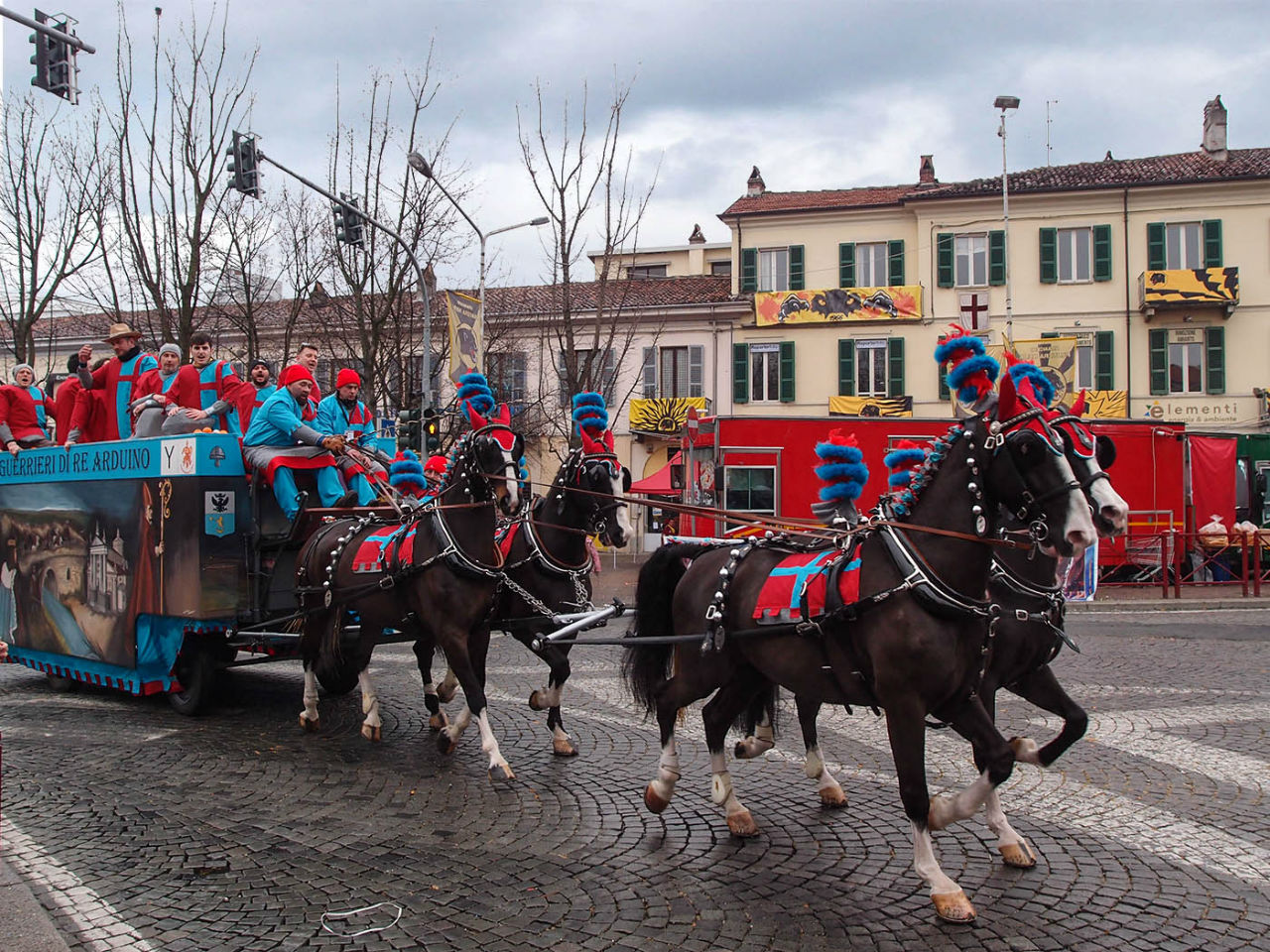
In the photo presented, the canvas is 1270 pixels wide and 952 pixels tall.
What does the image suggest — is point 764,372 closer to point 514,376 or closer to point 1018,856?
point 514,376

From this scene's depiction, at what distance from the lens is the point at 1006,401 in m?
4.25

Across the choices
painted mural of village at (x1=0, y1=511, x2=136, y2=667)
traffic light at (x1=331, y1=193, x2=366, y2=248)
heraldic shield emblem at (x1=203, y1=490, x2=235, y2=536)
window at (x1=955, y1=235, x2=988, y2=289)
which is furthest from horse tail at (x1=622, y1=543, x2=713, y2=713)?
window at (x1=955, y1=235, x2=988, y2=289)

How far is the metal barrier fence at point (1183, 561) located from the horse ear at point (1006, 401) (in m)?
15.3

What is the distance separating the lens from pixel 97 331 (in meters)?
35.2

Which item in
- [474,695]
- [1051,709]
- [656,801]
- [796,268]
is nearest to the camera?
[1051,709]

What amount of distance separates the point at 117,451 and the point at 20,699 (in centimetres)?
283

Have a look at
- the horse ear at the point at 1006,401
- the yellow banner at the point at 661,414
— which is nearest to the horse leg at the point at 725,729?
the horse ear at the point at 1006,401

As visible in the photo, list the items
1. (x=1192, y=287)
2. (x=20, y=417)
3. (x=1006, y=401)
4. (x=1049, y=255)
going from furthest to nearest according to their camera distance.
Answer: (x=1049, y=255), (x=1192, y=287), (x=20, y=417), (x=1006, y=401)

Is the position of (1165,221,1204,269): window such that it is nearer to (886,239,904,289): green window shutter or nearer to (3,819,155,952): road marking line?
(886,239,904,289): green window shutter

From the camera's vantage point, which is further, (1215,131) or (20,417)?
(1215,131)

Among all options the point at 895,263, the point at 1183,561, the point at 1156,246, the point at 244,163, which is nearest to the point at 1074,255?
the point at 1156,246

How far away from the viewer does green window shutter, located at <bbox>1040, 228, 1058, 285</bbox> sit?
29.6 m

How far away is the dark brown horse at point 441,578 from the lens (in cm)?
662

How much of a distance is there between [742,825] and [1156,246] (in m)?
29.5
